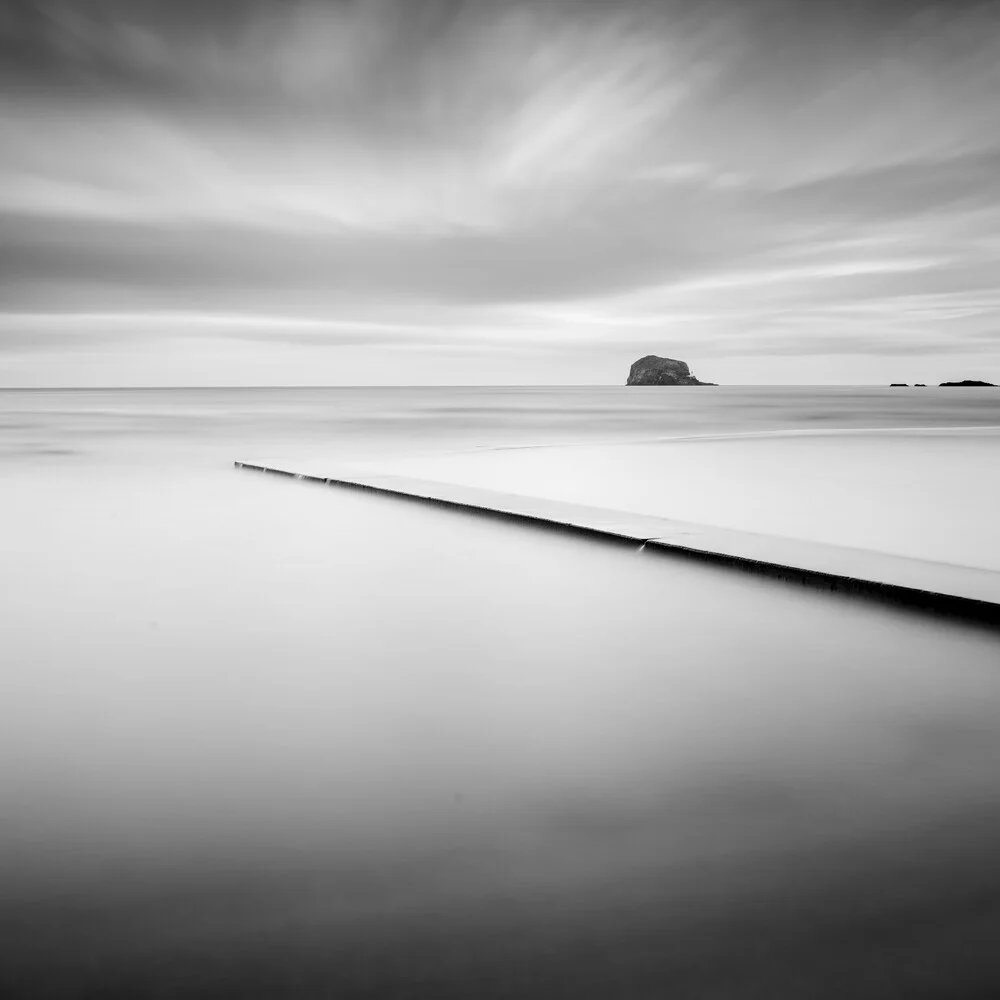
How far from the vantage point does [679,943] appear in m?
2.41

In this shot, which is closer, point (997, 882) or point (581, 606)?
point (997, 882)

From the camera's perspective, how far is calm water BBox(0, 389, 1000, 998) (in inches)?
92.9

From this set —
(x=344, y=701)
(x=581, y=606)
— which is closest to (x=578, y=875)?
(x=344, y=701)

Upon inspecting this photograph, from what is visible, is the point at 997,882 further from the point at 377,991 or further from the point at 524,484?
the point at 524,484

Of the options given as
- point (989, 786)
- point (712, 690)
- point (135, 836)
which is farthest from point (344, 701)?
point (989, 786)

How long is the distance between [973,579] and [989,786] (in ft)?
10.4

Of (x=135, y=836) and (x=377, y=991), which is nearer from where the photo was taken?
(x=377, y=991)

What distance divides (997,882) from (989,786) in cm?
74

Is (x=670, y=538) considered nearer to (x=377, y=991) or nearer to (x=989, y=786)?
(x=989, y=786)

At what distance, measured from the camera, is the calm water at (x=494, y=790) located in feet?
7.74

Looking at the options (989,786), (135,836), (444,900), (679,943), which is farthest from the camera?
(989,786)

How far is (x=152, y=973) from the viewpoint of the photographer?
7.54 feet

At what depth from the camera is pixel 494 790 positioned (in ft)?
11.1

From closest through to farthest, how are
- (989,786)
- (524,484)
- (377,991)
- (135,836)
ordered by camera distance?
Result: (377,991) → (135,836) → (989,786) → (524,484)
